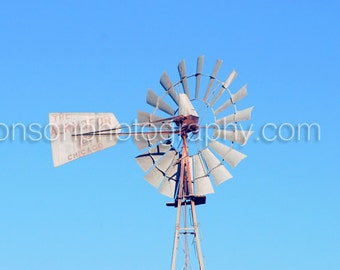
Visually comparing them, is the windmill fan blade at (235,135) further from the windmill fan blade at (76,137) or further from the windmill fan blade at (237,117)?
the windmill fan blade at (76,137)

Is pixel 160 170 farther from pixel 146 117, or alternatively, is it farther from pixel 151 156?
pixel 146 117

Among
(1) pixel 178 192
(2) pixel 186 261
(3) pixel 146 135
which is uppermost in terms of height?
(3) pixel 146 135

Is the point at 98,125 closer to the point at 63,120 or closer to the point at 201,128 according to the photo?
the point at 63,120

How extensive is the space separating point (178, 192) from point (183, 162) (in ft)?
4.26

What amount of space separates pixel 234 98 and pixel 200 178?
374 cm

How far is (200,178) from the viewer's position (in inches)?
1421

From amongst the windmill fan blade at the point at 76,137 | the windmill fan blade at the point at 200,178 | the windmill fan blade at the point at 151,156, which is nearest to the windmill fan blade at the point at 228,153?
the windmill fan blade at the point at 200,178

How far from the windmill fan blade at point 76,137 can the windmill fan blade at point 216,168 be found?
13.0 ft

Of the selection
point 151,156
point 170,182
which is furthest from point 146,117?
point 170,182

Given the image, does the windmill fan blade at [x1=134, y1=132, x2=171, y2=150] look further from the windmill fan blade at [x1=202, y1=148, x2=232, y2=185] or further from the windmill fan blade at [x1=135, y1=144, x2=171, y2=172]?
the windmill fan blade at [x1=202, y1=148, x2=232, y2=185]

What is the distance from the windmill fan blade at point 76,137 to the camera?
116 feet

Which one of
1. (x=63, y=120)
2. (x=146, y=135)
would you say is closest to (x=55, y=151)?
(x=63, y=120)

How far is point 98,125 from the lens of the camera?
36.5 meters

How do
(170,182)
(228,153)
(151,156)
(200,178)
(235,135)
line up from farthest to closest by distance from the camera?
(151,156)
(170,182)
(200,178)
(235,135)
(228,153)
